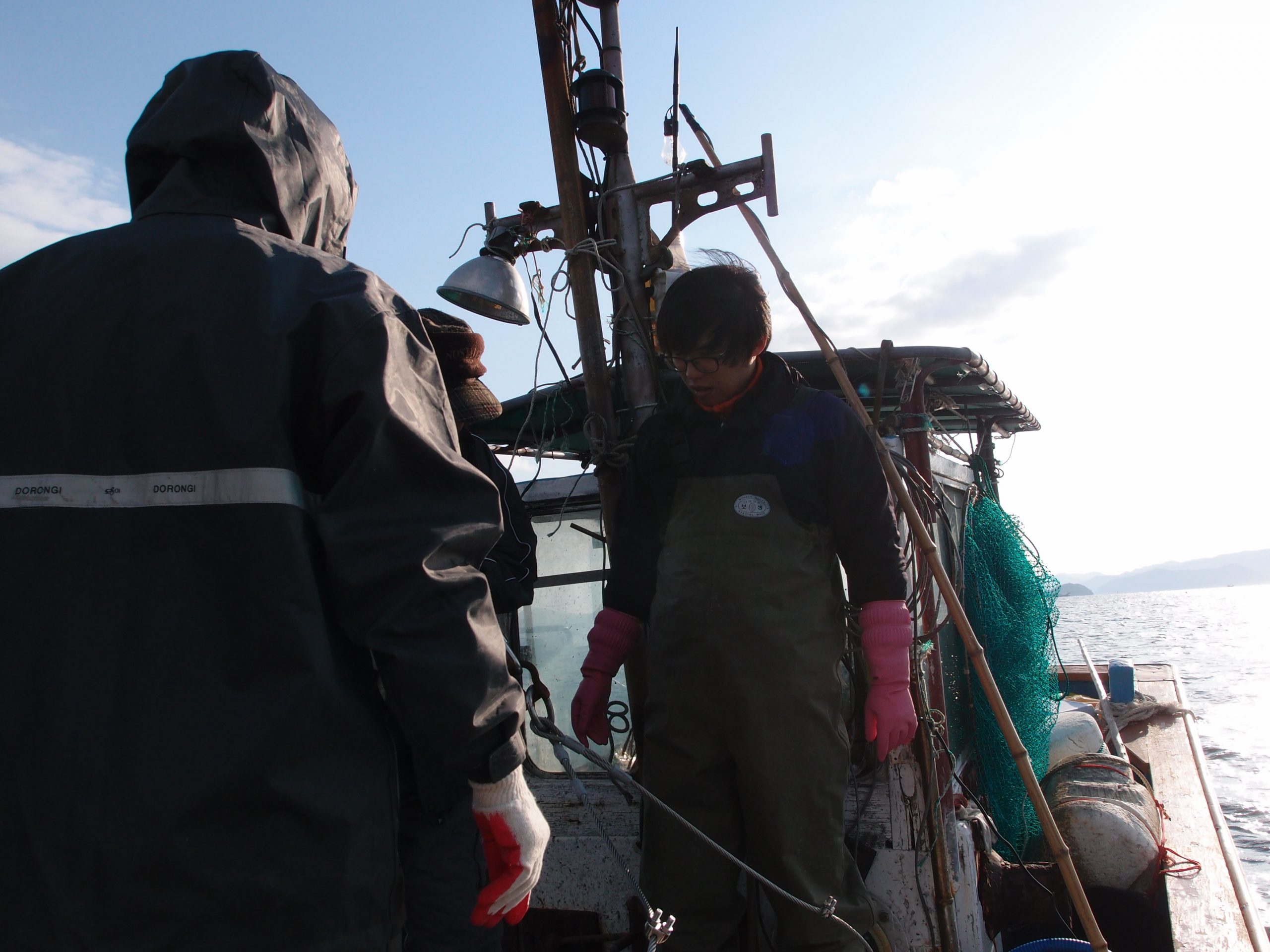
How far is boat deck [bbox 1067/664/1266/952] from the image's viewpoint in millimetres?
2861

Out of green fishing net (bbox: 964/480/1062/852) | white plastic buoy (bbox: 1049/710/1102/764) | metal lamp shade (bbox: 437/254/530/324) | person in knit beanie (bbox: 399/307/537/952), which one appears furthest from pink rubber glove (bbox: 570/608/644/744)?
white plastic buoy (bbox: 1049/710/1102/764)

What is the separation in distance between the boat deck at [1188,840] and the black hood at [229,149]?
366 cm

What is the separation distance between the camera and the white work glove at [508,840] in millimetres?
1351

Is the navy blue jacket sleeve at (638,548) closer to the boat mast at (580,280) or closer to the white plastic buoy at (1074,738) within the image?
the boat mast at (580,280)

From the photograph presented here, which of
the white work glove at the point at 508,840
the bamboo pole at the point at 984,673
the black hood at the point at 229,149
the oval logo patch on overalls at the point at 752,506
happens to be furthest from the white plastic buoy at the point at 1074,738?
the black hood at the point at 229,149

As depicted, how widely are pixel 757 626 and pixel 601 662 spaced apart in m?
0.62

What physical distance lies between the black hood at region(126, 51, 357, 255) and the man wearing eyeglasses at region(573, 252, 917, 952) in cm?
112

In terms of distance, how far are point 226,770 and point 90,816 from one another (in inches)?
7.7

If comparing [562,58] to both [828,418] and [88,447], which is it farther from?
[88,447]

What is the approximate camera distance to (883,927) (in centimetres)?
243

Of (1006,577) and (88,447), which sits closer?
(88,447)

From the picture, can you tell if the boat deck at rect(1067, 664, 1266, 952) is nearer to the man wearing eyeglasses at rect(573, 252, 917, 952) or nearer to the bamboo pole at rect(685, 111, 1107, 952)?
the bamboo pole at rect(685, 111, 1107, 952)

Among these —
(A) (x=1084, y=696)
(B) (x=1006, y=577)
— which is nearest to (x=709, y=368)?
(B) (x=1006, y=577)

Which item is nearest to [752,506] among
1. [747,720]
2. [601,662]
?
[747,720]
